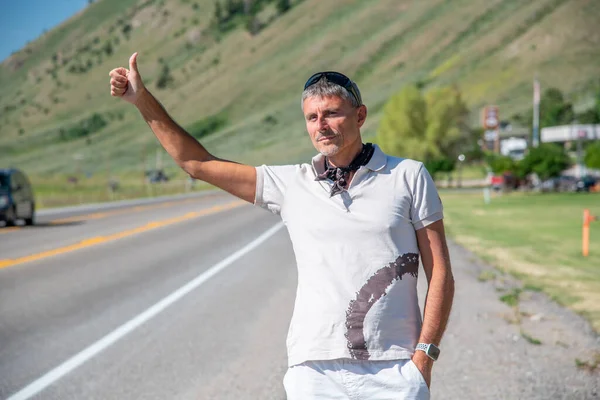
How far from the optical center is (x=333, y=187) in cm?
334

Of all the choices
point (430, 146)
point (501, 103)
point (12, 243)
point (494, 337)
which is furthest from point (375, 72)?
point (494, 337)

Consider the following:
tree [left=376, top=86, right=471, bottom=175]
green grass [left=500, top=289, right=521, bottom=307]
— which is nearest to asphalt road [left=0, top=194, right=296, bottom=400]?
green grass [left=500, top=289, right=521, bottom=307]

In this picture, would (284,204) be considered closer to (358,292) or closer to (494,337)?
(358,292)

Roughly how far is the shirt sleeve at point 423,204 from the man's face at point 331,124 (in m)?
0.31

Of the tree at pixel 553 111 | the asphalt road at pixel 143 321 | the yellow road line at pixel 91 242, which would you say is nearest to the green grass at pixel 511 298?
the asphalt road at pixel 143 321

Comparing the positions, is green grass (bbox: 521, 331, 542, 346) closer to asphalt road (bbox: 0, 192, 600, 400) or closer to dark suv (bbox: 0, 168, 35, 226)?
asphalt road (bbox: 0, 192, 600, 400)

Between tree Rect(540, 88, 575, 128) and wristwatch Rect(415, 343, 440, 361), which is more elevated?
Answer: tree Rect(540, 88, 575, 128)

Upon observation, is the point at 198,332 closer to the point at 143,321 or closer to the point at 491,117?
the point at 143,321

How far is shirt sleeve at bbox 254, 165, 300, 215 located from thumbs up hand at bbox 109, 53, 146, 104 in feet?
1.77

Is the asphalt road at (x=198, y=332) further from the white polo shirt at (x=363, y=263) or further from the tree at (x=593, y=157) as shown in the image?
the tree at (x=593, y=157)

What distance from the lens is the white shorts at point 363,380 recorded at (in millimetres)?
3266

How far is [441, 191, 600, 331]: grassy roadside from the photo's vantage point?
13844mm

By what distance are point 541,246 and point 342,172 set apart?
65.3ft

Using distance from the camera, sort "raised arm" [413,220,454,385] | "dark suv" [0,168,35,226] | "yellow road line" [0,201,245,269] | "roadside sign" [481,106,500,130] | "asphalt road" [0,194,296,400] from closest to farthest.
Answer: "raised arm" [413,220,454,385], "asphalt road" [0,194,296,400], "yellow road line" [0,201,245,269], "dark suv" [0,168,35,226], "roadside sign" [481,106,500,130]
